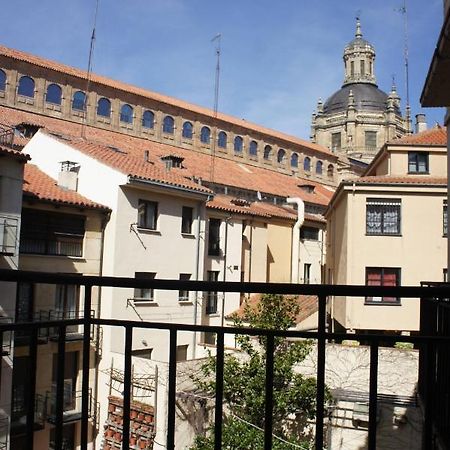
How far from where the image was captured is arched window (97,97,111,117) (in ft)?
110

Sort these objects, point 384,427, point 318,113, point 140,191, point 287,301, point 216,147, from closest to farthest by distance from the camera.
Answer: point 384,427 < point 287,301 < point 140,191 < point 216,147 < point 318,113

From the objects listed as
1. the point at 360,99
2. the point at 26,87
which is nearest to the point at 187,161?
the point at 26,87

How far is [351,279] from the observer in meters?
16.5

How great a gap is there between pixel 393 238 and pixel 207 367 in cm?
730

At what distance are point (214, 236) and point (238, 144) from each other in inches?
835

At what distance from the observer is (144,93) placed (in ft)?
120

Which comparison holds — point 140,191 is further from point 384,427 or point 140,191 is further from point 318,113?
point 318,113

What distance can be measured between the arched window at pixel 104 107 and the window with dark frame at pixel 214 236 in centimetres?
1559

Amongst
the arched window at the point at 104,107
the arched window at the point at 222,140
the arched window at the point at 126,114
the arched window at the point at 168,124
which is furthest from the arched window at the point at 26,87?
the arched window at the point at 222,140

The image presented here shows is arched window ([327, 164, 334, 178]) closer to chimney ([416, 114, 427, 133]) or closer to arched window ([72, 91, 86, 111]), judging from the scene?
chimney ([416, 114, 427, 133])

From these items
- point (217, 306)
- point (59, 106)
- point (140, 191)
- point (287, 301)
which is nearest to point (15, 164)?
point (140, 191)

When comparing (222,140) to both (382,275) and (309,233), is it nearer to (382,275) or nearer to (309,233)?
(309,233)

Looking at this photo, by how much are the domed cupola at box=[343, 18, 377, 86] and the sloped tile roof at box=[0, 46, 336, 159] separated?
25465mm

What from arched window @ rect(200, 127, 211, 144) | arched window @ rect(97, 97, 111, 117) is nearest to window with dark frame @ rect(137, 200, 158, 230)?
arched window @ rect(97, 97, 111, 117)
